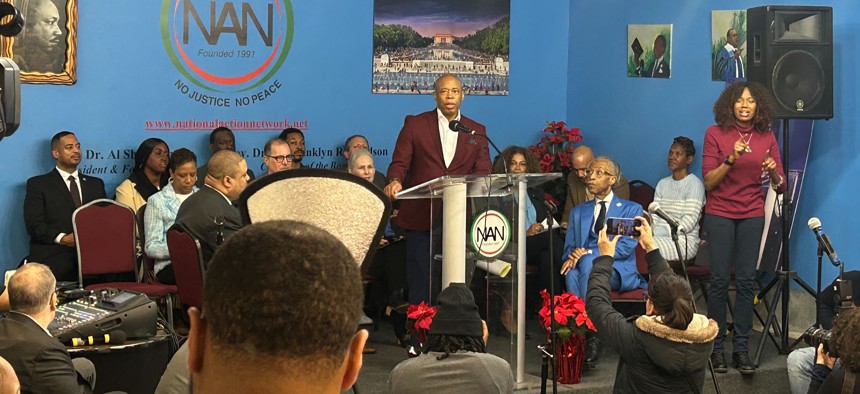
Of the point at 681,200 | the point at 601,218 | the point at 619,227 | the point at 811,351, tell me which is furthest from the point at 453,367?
the point at 681,200

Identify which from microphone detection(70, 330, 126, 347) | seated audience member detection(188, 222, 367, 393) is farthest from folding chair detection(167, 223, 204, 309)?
seated audience member detection(188, 222, 367, 393)

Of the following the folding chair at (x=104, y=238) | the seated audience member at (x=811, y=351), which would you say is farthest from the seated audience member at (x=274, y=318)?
the folding chair at (x=104, y=238)

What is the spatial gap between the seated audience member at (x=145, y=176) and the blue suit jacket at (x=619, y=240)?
283cm

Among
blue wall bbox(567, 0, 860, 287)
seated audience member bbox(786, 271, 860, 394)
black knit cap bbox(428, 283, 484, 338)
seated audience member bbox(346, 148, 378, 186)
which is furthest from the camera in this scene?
seated audience member bbox(346, 148, 378, 186)

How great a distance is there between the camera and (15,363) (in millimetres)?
4008

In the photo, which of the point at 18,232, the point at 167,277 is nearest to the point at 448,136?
the point at 167,277

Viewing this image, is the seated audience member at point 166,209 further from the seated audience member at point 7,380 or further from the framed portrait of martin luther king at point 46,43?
the seated audience member at point 7,380

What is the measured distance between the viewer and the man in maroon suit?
645 centimetres

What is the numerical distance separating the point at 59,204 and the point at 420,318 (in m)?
2.82

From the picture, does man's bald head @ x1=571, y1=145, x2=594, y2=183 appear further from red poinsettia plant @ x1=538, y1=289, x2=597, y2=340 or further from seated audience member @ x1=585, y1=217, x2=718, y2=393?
seated audience member @ x1=585, y1=217, x2=718, y2=393

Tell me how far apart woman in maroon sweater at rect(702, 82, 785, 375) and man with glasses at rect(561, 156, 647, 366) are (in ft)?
1.54

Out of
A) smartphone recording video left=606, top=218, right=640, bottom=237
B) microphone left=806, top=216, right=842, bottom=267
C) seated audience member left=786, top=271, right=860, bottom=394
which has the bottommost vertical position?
seated audience member left=786, top=271, right=860, bottom=394

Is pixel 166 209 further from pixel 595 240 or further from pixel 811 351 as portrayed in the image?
pixel 811 351

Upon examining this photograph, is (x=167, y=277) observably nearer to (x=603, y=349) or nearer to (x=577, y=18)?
(x=603, y=349)
